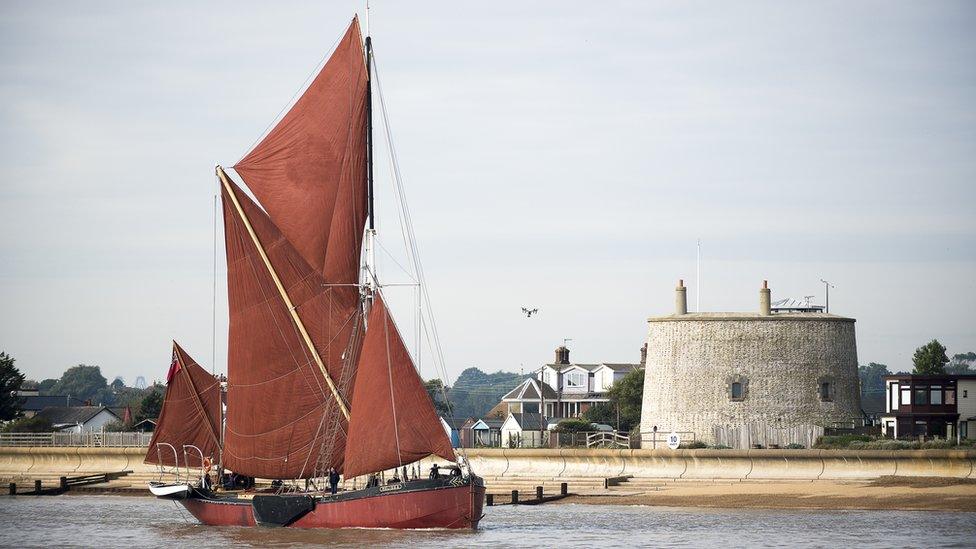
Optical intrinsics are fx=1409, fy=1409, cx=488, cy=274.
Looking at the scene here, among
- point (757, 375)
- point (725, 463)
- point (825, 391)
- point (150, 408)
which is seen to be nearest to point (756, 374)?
point (757, 375)

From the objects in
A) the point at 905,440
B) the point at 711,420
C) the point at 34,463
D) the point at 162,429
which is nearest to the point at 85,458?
the point at 34,463

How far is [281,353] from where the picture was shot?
4712cm

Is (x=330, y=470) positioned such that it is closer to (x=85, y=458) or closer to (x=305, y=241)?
(x=305, y=241)

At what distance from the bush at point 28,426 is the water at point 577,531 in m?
44.9

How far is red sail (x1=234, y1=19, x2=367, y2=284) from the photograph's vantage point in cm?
4741

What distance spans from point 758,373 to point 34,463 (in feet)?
136

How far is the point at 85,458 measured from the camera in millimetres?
78938

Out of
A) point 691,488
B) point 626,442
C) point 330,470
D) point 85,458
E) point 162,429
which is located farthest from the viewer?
point 85,458

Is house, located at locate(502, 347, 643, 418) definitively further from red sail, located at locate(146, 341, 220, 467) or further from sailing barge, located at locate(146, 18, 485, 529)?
sailing barge, located at locate(146, 18, 485, 529)

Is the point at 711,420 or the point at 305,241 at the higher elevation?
the point at 305,241

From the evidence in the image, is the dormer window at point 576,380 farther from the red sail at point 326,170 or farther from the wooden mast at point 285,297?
the wooden mast at point 285,297

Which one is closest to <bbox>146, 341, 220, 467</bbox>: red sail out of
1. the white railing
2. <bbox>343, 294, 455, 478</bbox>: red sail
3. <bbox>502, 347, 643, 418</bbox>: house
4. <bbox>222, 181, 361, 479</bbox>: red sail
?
<bbox>222, 181, 361, 479</bbox>: red sail

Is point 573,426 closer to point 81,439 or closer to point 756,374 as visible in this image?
point 756,374

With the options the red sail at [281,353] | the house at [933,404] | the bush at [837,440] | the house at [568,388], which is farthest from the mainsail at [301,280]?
the house at [568,388]
